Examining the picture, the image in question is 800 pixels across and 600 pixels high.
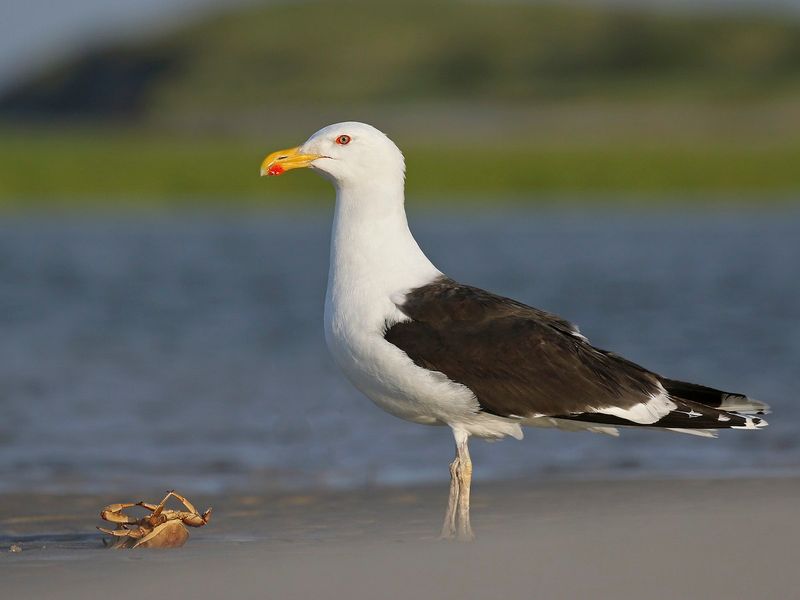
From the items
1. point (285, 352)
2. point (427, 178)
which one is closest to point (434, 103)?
point (427, 178)

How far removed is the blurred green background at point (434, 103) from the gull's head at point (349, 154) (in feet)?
108

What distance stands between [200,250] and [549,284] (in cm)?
810

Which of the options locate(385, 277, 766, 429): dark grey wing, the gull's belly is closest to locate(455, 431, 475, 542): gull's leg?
the gull's belly

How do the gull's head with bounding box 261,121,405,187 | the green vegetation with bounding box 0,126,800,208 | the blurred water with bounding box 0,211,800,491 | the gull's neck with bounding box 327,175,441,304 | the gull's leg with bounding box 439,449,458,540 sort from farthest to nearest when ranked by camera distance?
1. the green vegetation with bounding box 0,126,800,208
2. the blurred water with bounding box 0,211,800,491
3. the gull's head with bounding box 261,121,405,187
4. the gull's neck with bounding box 327,175,441,304
5. the gull's leg with bounding box 439,449,458,540

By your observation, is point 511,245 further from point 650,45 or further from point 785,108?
point 650,45

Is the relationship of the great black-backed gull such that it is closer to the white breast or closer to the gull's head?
the white breast

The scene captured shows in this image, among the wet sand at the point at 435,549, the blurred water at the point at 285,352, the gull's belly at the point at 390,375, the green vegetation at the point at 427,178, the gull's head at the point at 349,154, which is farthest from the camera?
the green vegetation at the point at 427,178

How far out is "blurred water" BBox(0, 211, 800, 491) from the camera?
31.4 feet

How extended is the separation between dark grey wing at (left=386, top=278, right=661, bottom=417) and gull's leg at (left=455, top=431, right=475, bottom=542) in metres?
0.28

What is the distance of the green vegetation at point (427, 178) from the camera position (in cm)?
4241

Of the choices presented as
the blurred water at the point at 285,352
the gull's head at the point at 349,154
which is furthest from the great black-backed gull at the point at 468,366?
the blurred water at the point at 285,352

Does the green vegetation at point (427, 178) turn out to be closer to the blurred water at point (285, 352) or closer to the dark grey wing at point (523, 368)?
the blurred water at point (285, 352)

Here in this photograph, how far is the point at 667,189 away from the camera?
44438mm

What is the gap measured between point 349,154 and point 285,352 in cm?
712
